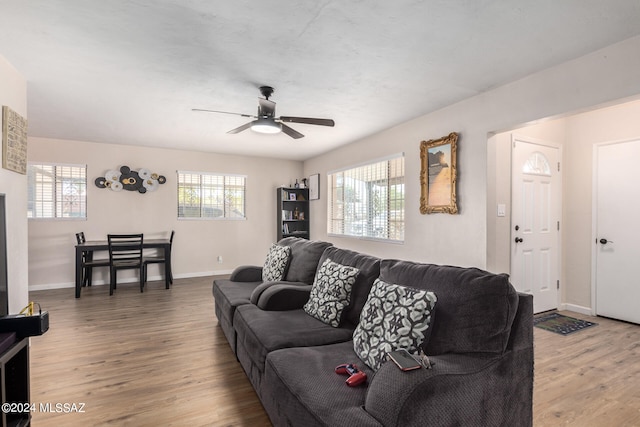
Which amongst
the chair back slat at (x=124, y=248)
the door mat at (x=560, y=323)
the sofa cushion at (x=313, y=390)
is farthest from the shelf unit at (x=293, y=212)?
the sofa cushion at (x=313, y=390)

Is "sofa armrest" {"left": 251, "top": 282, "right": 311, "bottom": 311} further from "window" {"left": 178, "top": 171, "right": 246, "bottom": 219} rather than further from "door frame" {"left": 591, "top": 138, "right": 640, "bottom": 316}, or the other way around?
"window" {"left": 178, "top": 171, "right": 246, "bottom": 219}

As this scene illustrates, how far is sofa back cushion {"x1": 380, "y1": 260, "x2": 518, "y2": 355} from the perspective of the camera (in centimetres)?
147

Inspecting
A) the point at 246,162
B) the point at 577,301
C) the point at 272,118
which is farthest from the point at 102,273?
the point at 577,301

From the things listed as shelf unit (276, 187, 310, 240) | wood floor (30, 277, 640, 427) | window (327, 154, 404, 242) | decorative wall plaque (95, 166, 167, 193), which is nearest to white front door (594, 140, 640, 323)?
wood floor (30, 277, 640, 427)

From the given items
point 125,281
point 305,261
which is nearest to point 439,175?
point 305,261

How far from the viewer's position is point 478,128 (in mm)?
3357

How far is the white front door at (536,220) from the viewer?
3771 mm

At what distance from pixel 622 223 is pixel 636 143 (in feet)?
2.90

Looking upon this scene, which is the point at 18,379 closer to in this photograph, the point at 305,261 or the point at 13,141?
the point at 305,261

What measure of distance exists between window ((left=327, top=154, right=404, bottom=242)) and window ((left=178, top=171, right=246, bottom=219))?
192 centimetres

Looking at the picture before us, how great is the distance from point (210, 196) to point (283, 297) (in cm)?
446

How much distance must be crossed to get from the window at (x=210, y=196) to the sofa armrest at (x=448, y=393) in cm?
567

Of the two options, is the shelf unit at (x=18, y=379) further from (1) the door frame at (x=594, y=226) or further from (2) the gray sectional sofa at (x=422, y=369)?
(1) the door frame at (x=594, y=226)

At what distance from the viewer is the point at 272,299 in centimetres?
252
